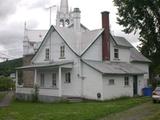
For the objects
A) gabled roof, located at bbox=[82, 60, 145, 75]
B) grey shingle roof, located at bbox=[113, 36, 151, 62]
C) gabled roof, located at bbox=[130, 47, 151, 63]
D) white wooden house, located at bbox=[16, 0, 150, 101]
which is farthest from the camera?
gabled roof, located at bbox=[130, 47, 151, 63]

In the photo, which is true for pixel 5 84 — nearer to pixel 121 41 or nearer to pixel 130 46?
pixel 121 41

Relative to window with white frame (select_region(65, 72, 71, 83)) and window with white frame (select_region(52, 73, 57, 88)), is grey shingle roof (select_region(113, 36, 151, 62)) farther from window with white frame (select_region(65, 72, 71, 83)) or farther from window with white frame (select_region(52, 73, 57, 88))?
window with white frame (select_region(52, 73, 57, 88))

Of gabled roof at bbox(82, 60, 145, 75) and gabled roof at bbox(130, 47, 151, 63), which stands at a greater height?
gabled roof at bbox(130, 47, 151, 63)

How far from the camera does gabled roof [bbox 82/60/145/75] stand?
3919cm

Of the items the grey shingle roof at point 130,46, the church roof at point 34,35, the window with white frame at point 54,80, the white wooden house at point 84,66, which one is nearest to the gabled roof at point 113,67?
the white wooden house at point 84,66

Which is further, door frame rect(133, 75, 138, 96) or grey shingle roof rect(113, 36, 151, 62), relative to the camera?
grey shingle roof rect(113, 36, 151, 62)

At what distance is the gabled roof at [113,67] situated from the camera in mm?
39188

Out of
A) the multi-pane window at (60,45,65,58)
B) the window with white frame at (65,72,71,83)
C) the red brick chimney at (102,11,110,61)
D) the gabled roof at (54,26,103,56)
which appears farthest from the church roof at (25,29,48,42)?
the red brick chimney at (102,11,110,61)

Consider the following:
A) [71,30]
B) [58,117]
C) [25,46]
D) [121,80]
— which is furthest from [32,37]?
[58,117]

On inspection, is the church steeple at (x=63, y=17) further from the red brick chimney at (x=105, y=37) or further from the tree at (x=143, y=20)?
the red brick chimney at (x=105, y=37)

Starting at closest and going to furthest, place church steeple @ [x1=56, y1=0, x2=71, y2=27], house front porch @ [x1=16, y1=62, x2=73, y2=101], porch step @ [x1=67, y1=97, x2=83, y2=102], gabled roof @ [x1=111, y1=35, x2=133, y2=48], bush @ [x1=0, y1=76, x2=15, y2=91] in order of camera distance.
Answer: porch step @ [x1=67, y1=97, x2=83, y2=102]
house front porch @ [x1=16, y1=62, x2=73, y2=101]
gabled roof @ [x1=111, y1=35, x2=133, y2=48]
church steeple @ [x1=56, y1=0, x2=71, y2=27]
bush @ [x1=0, y1=76, x2=15, y2=91]

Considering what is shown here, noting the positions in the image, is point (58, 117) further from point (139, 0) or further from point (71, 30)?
point (139, 0)

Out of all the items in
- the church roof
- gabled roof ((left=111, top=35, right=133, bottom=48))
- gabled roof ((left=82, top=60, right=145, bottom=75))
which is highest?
the church roof

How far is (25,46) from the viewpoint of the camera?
60.7 m
